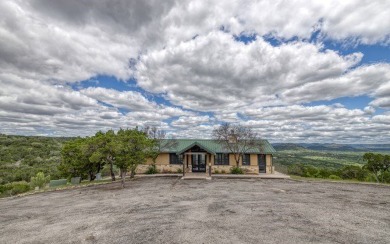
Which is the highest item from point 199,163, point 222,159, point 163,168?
point 222,159

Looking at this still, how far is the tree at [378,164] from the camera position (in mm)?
27766

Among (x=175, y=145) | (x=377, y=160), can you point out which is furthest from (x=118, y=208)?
(x=377, y=160)

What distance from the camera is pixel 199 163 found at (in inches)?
1307

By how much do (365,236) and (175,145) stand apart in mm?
27221

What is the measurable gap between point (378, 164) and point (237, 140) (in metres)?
17.8

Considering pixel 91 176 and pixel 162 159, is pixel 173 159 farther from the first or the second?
pixel 91 176

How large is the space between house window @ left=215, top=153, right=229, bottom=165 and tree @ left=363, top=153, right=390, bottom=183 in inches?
712

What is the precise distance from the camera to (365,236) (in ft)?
30.7

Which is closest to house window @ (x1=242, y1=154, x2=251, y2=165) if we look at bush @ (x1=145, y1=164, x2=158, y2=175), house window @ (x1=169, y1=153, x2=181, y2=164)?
house window @ (x1=169, y1=153, x2=181, y2=164)

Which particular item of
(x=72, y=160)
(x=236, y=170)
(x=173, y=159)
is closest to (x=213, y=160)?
(x=236, y=170)

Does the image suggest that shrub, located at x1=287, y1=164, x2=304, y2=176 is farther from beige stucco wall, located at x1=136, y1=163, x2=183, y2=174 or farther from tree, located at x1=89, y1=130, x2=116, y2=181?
tree, located at x1=89, y1=130, x2=116, y2=181

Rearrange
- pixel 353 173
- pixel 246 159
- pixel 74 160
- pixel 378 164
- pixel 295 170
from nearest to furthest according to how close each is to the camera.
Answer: pixel 74 160
pixel 378 164
pixel 353 173
pixel 246 159
pixel 295 170

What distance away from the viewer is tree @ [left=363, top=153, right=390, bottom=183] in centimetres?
2777

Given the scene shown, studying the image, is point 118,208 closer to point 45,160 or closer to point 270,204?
point 270,204
